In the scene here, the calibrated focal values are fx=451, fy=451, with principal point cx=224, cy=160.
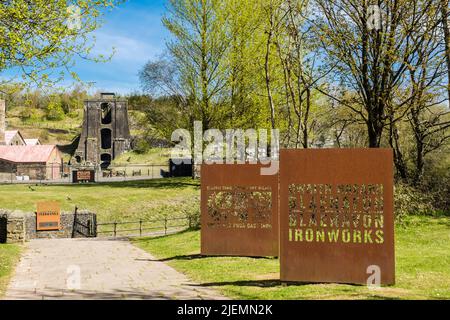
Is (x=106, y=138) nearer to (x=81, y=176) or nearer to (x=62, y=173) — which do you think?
(x=62, y=173)

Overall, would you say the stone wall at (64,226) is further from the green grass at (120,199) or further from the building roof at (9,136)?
the building roof at (9,136)

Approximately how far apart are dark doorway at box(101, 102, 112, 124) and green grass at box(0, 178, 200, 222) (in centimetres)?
3532

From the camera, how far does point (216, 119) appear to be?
2980cm

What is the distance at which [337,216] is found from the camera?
24.5 ft

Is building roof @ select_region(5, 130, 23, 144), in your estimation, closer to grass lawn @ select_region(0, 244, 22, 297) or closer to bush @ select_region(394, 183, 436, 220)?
grass lawn @ select_region(0, 244, 22, 297)

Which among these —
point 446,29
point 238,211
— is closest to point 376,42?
point 446,29

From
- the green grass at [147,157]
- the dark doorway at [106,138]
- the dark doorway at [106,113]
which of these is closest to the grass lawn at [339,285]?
the green grass at [147,157]

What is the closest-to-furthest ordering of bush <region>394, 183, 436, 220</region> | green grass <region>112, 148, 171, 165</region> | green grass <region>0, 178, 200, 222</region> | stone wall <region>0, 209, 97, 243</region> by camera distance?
1. bush <region>394, 183, 436, 220</region>
2. stone wall <region>0, 209, 97, 243</region>
3. green grass <region>0, 178, 200, 222</region>
4. green grass <region>112, 148, 171, 165</region>

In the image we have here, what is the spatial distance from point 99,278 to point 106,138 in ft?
212

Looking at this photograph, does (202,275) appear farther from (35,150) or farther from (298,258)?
(35,150)

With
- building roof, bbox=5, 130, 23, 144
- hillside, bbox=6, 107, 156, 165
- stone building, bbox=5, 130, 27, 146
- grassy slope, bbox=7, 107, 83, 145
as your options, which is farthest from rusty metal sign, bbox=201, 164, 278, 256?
grassy slope, bbox=7, 107, 83, 145

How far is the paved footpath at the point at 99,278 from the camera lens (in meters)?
7.14

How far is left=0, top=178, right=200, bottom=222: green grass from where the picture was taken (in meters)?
28.7

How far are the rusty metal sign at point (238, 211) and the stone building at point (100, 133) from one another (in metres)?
57.5
